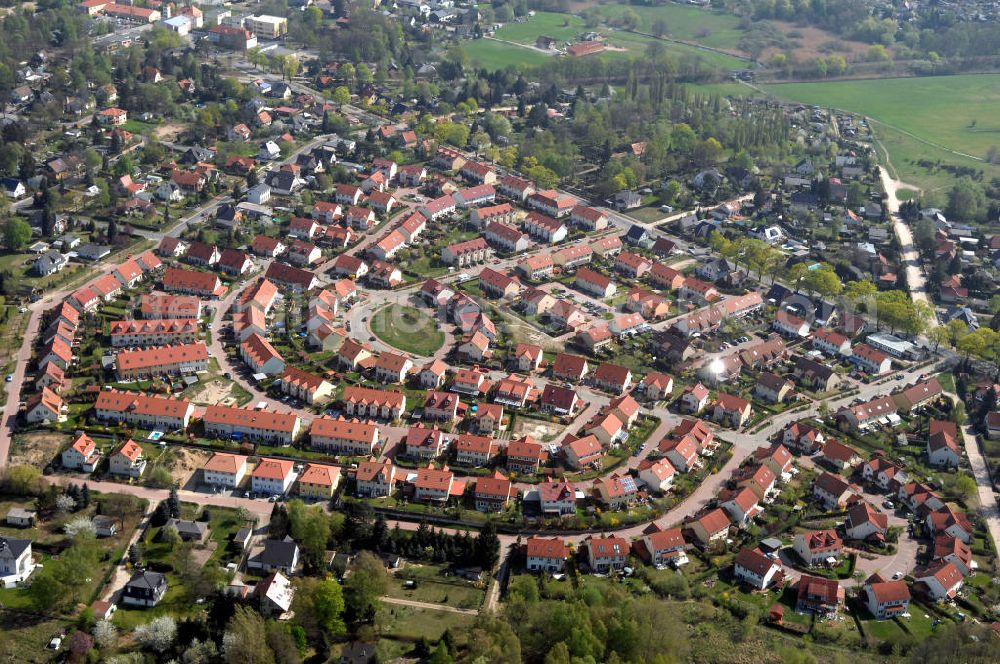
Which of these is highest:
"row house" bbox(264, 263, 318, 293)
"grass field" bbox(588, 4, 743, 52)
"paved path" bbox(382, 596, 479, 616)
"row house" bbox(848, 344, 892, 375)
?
"grass field" bbox(588, 4, 743, 52)

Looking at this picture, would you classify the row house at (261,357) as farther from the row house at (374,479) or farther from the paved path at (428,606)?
the paved path at (428,606)

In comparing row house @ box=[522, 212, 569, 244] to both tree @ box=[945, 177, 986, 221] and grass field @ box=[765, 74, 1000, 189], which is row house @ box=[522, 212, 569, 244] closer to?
tree @ box=[945, 177, 986, 221]

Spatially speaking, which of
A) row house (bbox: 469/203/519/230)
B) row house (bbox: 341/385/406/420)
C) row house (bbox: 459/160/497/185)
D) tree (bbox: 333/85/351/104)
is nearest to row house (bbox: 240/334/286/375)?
row house (bbox: 341/385/406/420)

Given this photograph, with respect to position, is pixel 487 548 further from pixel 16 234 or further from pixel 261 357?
pixel 16 234

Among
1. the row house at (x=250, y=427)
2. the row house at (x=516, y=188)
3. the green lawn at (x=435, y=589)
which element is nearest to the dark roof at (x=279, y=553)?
the green lawn at (x=435, y=589)

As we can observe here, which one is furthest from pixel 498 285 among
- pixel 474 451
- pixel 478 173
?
pixel 478 173

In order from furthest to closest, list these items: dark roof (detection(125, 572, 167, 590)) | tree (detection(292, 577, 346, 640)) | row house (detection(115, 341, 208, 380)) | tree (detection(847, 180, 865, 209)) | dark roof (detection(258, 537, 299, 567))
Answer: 1. tree (detection(847, 180, 865, 209))
2. row house (detection(115, 341, 208, 380))
3. dark roof (detection(258, 537, 299, 567))
4. dark roof (detection(125, 572, 167, 590))
5. tree (detection(292, 577, 346, 640))

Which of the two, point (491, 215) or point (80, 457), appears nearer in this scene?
point (80, 457)

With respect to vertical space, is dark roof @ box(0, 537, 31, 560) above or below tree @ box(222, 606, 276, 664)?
below
